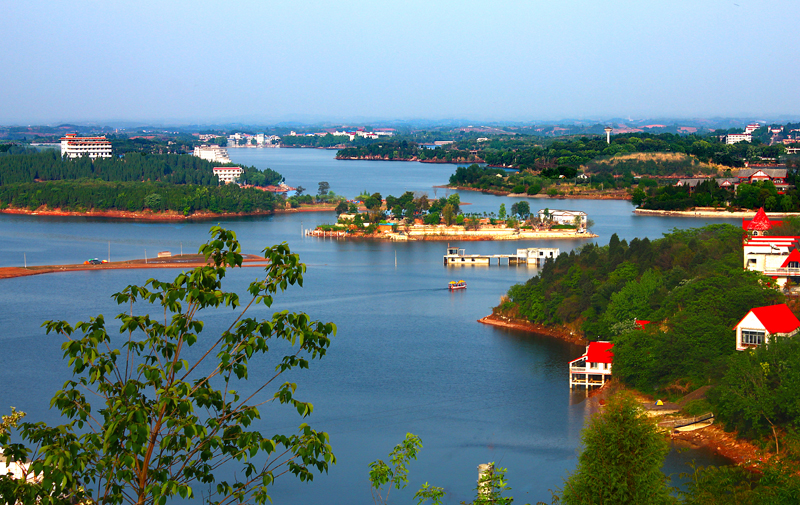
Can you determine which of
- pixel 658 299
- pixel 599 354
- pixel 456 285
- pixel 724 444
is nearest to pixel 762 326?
pixel 724 444

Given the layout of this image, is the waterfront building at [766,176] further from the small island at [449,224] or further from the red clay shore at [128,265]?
the red clay shore at [128,265]

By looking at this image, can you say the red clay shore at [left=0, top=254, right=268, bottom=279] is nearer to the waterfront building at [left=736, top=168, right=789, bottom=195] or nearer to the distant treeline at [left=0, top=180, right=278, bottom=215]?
the distant treeline at [left=0, top=180, right=278, bottom=215]

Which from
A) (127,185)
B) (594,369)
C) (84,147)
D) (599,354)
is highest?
(84,147)

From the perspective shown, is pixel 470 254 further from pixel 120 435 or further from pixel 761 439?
pixel 120 435

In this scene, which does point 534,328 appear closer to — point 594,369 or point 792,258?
point 594,369

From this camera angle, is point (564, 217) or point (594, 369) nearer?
point (594, 369)
